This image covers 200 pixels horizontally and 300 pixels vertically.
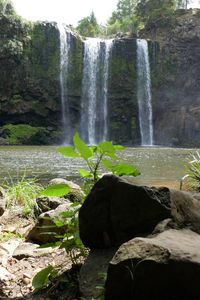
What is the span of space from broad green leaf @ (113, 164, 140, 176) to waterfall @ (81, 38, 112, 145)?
109ft

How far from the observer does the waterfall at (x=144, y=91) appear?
36.9 metres

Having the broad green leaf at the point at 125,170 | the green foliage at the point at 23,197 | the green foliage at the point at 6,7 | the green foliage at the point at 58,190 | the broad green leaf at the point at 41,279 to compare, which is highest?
the green foliage at the point at 6,7

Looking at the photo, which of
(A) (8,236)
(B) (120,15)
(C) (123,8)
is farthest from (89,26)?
(A) (8,236)

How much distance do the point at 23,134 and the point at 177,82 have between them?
607 inches

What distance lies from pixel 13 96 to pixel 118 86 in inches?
374

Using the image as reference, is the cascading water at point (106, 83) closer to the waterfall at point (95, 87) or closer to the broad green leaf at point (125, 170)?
the waterfall at point (95, 87)

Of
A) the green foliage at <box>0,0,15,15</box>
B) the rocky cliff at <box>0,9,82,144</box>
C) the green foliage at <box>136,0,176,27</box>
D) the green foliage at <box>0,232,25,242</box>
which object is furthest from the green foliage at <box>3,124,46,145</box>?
the green foliage at <box>0,232,25,242</box>

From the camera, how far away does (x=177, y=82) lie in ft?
130

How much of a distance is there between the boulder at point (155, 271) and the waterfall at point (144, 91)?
3471 centimetres

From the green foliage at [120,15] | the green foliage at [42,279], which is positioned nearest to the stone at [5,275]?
the green foliage at [42,279]

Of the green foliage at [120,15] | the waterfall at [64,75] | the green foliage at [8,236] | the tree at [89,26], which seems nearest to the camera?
the green foliage at [8,236]

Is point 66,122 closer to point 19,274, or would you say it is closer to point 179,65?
point 179,65

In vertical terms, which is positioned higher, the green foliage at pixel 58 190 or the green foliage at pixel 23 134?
the green foliage at pixel 58 190

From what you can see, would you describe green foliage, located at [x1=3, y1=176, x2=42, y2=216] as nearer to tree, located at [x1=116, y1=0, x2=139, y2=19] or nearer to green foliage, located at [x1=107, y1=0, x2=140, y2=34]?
green foliage, located at [x1=107, y1=0, x2=140, y2=34]
